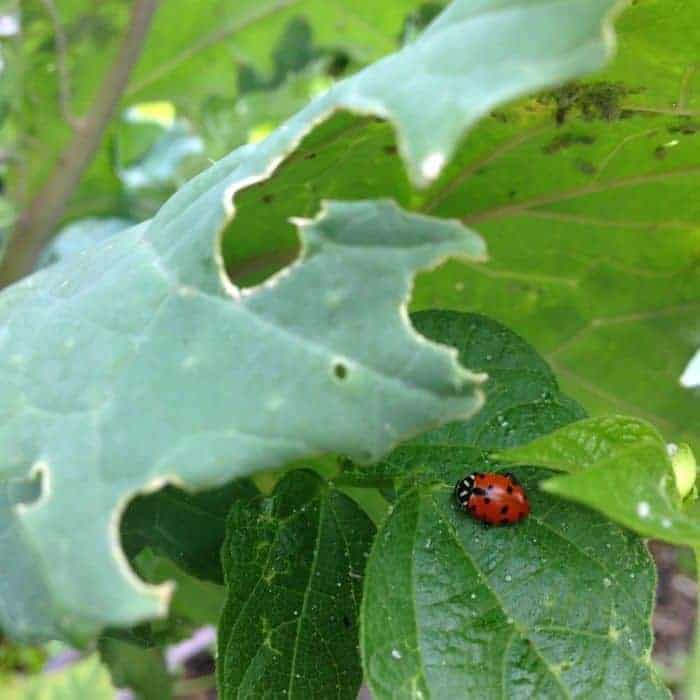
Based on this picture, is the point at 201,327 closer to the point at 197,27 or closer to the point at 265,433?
the point at 265,433

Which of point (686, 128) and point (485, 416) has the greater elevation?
point (686, 128)

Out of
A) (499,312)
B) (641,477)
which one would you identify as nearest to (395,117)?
(641,477)

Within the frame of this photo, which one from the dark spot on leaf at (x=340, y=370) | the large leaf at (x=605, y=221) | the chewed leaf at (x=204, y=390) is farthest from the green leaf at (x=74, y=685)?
the large leaf at (x=605, y=221)

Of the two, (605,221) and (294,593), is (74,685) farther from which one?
(605,221)


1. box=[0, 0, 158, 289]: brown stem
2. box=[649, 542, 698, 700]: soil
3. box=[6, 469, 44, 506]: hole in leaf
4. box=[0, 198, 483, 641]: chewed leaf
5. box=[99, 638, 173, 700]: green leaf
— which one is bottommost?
box=[649, 542, 698, 700]: soil

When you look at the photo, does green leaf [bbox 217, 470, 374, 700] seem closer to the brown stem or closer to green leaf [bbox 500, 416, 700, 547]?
green leaf [bbox 500, 416, 700, 547]

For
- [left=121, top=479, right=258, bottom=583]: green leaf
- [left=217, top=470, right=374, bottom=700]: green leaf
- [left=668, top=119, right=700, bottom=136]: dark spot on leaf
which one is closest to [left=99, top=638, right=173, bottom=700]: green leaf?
[left=121, top=479, right=258, bottom=583]: green leaf

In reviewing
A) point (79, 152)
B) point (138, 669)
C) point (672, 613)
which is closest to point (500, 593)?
point (138, 669)
